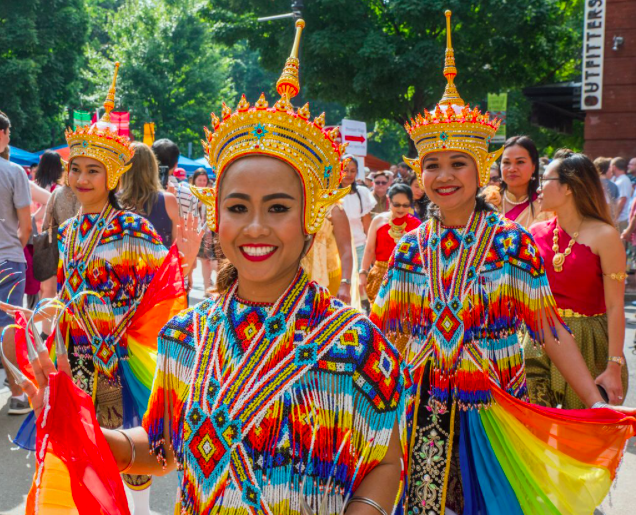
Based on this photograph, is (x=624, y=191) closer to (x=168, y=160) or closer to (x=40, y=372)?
(x=168, y=160)

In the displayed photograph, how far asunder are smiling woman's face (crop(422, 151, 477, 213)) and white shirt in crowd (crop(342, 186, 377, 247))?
199 inches

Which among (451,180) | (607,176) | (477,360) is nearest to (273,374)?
(477,360)

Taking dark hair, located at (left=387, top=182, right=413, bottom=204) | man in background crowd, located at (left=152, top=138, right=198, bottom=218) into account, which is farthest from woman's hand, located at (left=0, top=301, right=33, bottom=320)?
dark hair, located at (left=387, top=182, right=413, bottom=204)

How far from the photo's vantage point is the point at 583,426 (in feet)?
10.5

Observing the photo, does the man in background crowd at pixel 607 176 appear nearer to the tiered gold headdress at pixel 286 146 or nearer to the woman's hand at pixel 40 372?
the tiered gold headdress at pixel 286 146

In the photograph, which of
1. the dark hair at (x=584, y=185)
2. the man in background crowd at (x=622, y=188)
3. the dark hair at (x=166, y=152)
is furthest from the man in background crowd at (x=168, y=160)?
the man in background crowd at (x=622, y=188)

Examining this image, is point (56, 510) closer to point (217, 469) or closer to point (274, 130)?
point (217, 469)

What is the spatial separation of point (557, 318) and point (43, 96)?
32.1m

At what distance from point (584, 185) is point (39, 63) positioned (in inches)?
1158

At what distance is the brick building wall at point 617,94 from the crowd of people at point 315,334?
1157 centimetres

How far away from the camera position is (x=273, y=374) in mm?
1953

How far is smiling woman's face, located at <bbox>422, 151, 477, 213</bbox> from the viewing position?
3.41 metres

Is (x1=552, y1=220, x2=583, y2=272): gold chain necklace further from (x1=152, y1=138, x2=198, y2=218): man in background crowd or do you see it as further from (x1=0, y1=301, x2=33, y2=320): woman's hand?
(x1=152, y1=138, x2=198, y2=218): man in background crowd

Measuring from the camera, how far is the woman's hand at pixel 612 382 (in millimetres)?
4055
